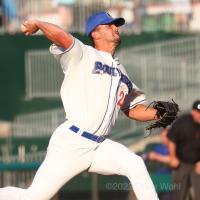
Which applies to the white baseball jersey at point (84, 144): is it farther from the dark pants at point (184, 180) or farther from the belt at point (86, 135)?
the dark pants at point (184, 180)

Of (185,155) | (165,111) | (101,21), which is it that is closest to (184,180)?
(185,155)

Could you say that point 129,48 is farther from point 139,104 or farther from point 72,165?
point 72,165

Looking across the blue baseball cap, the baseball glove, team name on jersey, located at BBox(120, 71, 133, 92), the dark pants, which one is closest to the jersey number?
team name on jersey, located at BBox(120, 71, 133, 92)

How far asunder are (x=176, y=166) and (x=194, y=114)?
0.68 m

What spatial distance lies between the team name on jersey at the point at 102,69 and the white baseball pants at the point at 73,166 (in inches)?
17.7

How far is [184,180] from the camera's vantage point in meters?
9.45

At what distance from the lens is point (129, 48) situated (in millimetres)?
12031

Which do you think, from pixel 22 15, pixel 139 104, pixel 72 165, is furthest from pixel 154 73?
pixel 72 165

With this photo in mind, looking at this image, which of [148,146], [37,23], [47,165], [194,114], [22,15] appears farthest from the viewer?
[22,15]

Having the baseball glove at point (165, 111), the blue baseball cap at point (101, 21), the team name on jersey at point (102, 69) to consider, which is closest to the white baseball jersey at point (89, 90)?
the team name on jersey at point (102, 69)

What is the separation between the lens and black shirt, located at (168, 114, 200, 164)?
9.45m

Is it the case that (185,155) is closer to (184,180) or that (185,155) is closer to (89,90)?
(184,180)

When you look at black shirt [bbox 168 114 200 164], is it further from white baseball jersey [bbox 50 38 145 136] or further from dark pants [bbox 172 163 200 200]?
white baseball jersey [bbox 50 38 145 136]

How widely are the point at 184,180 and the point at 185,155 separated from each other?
29 centimetres
